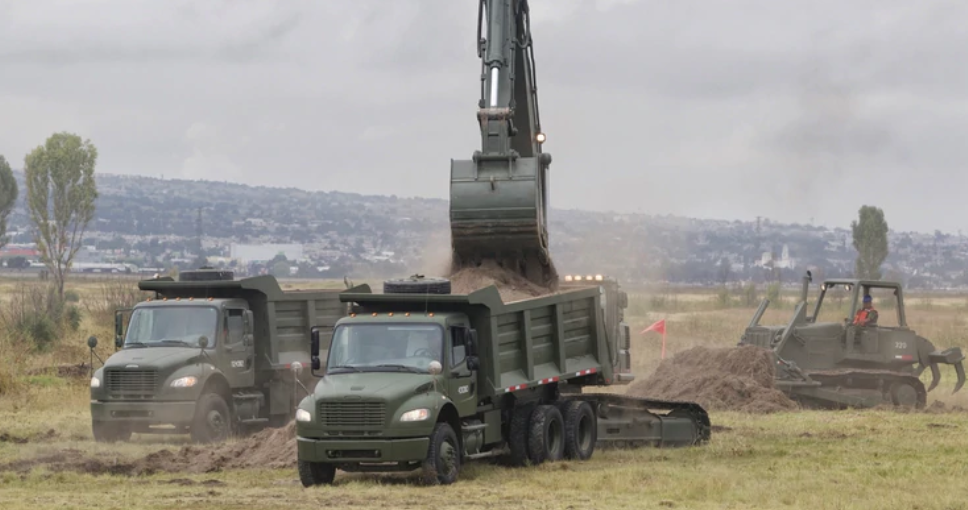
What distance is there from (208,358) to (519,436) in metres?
6.24

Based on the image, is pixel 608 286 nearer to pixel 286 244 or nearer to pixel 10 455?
pixel 10 455

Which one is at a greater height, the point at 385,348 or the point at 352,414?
the point at 385,348

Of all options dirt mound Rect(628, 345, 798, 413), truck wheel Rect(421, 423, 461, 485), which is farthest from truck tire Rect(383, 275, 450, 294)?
dirt mound Rect(628, 345, 798, 413)

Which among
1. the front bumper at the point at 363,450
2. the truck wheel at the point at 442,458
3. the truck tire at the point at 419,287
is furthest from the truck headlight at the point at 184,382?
the truck wheel at the point at 442,458

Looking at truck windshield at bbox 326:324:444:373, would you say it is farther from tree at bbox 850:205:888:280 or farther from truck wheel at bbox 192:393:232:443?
tree at bbox 850:205:888:280

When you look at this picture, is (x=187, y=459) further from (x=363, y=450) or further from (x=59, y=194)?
(x=59, y=194)

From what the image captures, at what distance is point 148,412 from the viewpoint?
78.1ft

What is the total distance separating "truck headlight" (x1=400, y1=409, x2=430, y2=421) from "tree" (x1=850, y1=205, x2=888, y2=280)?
65651 mm

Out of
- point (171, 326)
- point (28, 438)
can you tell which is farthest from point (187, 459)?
point (28, 438)

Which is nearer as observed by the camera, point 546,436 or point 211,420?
point 546,436

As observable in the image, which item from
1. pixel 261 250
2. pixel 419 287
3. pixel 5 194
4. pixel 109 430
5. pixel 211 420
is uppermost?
pixel 5 194

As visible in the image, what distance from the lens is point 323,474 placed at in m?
18.5

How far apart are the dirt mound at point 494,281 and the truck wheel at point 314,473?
15.9 ft

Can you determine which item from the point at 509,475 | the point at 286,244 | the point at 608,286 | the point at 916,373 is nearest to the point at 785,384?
the point at 916,373
